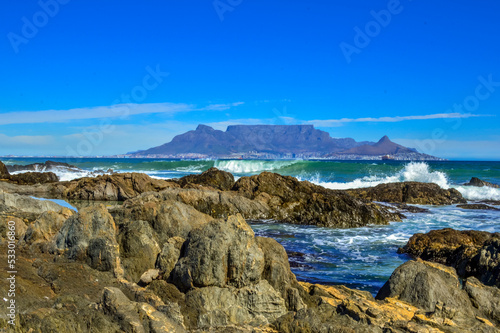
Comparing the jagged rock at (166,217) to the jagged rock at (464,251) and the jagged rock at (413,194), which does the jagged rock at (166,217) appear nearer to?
the jagged rock at (464,251)

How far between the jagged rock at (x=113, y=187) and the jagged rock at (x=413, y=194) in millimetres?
9253

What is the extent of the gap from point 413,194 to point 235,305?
17.4 metres

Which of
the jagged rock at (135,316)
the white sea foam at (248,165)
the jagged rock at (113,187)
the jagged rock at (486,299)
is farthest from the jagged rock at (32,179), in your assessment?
the white sea foam at (248,165)

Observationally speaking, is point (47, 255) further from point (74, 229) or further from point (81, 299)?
point (81, 299)

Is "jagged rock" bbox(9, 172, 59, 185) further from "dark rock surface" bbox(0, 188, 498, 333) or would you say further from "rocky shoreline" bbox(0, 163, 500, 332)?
"dark rock surface" bbox(0, 188, 498, 333)

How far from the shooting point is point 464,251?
7766 mm

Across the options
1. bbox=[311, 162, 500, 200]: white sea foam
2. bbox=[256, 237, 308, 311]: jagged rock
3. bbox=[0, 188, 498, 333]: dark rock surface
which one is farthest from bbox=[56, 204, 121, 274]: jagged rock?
bbox=[311, 162, 500, 200]: white sea foam

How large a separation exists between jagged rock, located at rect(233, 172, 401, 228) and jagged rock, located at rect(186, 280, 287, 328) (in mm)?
9331

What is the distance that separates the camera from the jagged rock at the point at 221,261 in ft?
14.1

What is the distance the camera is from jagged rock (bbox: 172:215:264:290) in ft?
14.1

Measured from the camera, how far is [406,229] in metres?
12.8

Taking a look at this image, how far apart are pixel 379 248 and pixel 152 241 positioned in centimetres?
631

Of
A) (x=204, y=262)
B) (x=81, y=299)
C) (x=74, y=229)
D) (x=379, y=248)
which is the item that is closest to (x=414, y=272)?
(x=204, y=262)

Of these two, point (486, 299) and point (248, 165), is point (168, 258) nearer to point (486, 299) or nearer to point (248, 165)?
point (486, 299)
